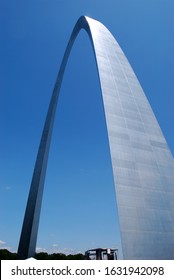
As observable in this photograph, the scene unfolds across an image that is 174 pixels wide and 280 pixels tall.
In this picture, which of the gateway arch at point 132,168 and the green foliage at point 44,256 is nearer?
the gateway arch at point 132,168

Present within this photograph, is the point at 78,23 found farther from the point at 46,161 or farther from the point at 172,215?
the point at 172,215

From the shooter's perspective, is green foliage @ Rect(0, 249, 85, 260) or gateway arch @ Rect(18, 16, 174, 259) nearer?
gateway arch @ Rect(18, 16, 174, 259)

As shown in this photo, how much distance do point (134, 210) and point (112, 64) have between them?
11.6m

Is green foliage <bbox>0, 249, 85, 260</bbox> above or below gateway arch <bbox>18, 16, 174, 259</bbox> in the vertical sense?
below

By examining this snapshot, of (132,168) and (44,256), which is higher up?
(132,168)

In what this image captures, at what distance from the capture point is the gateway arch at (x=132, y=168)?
472 inches

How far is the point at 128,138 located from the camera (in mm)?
15273

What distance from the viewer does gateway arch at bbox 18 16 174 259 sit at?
1198 centimetres

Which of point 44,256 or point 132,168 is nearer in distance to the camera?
point 132,168

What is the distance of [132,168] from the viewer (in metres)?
13.8

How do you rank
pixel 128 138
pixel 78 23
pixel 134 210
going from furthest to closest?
pixel 78 23, pixel 128 138, pixel 134 210

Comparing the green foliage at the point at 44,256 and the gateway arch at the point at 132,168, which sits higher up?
the gateway arch at the point at 132,168
